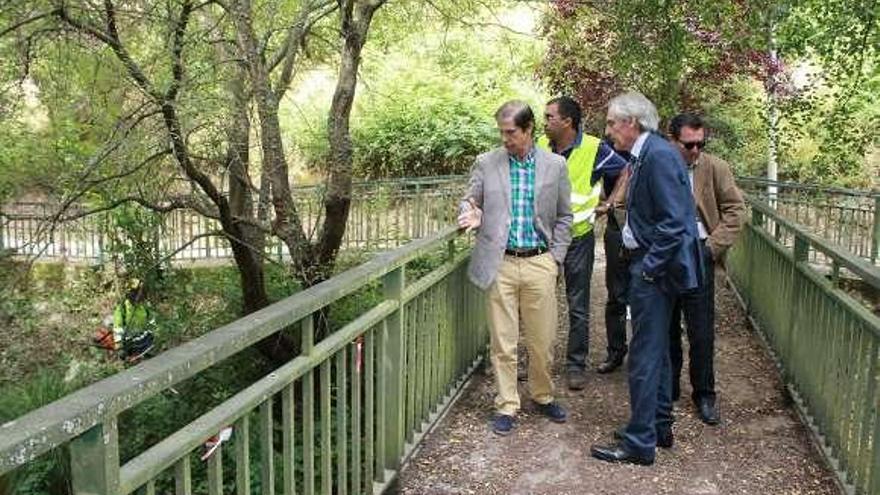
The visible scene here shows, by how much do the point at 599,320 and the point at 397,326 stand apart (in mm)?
4404

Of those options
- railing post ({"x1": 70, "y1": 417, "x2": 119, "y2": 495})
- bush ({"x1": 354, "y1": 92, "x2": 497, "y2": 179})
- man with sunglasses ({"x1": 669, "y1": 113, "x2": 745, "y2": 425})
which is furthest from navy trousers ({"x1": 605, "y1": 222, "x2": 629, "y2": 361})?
bush ({"x1": 354, "y1": 92, "x2": 497, "y2": 179})

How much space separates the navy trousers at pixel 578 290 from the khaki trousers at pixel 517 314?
73 centimetres

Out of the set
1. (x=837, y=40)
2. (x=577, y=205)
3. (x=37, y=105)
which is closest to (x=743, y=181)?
(x=837, y=40)

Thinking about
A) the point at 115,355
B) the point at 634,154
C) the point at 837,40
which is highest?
the point at 837,40

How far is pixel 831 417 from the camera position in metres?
4.49

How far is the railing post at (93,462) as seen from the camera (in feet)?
5.85

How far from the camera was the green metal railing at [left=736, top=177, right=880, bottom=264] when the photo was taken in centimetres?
1141

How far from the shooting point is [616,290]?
6078mm

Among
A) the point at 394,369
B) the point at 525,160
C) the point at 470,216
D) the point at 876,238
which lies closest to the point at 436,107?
the point at 876,238

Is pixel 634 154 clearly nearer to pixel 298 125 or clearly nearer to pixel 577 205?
pixel 577 205

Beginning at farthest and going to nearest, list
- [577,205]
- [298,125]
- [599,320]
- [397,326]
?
[298,125] < [599,320] < [577,205] < [397,326]

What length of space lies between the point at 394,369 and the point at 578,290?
205 centimetres

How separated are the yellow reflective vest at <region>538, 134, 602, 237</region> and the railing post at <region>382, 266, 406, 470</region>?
1.87 m

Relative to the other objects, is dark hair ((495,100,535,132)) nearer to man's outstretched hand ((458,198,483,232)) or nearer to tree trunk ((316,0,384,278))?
man's outstretched hand ((458,198,483,232))
